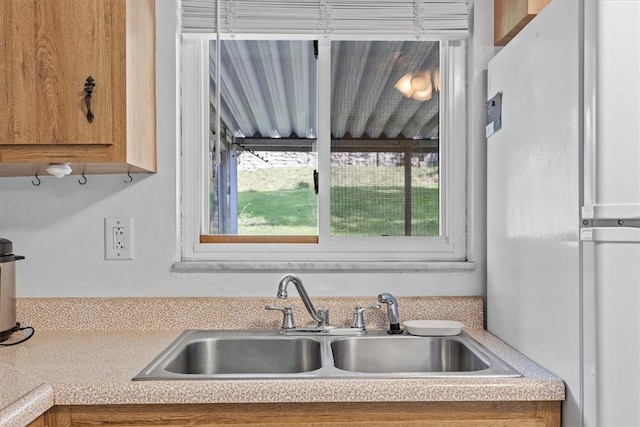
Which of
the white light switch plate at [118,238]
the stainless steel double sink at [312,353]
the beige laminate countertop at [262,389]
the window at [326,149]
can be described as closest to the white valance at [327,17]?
the window at [326,149]

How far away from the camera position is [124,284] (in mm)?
1906

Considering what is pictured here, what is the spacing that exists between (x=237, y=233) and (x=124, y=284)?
41cm

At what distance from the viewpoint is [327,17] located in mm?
1935

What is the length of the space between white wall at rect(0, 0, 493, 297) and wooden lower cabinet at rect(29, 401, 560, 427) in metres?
0.65

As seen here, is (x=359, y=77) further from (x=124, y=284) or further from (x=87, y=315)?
(x=87, y=315)

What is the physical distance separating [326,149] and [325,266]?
40cm

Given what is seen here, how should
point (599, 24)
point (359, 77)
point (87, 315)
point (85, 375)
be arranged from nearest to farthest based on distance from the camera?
point (599, 24)
point (85, 375)
point (87, 315)
point (359, 77)

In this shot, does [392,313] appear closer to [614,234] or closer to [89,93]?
[614,234]

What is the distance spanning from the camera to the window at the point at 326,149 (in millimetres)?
1980

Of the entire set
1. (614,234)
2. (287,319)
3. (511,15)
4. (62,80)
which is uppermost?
(511,15)

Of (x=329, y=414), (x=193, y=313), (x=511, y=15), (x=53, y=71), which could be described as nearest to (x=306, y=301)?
(x=193, y=313)

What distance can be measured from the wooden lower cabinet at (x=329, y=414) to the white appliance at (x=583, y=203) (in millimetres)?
106

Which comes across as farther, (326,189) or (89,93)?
(326,189)

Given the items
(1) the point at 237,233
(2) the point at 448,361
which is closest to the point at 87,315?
(1) the point at 237,233
